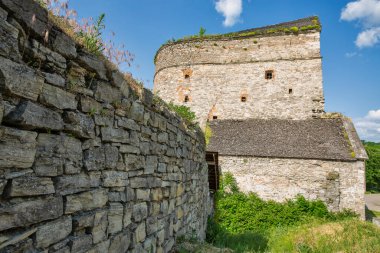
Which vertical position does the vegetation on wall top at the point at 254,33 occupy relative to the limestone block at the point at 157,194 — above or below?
above

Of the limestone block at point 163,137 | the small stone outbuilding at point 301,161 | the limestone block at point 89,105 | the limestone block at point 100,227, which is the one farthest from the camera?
the small stone outbuilding at point 301,161

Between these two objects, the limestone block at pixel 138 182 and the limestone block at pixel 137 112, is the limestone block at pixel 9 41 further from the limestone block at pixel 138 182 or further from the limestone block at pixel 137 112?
the limestone block at pixel 138 182

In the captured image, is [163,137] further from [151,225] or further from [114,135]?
[114,135]

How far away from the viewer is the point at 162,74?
889 inches

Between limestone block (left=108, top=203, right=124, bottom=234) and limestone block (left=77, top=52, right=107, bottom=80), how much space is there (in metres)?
1.31

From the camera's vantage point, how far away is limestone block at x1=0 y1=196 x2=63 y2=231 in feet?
5.85

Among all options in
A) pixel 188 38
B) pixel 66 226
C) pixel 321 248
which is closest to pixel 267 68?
pixel 188 38

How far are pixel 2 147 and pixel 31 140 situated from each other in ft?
0.71

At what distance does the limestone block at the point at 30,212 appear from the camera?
1.78 metres

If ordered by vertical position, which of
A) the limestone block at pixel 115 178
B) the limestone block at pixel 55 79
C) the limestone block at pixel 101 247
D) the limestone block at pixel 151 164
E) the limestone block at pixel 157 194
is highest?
the limestone block at pixel 55 79

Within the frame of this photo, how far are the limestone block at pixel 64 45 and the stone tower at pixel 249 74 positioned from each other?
711 inches

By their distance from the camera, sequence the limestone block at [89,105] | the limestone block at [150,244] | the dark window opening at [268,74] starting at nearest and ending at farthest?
the limestone block at [89,105] → the limestone block at [150,244] → the dark window opening at [268,74]

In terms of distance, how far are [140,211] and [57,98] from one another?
6.20ft

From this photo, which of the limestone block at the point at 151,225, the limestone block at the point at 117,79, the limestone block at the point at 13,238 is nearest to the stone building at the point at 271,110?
the limestone block at the point at 151,225
